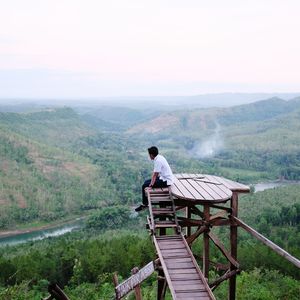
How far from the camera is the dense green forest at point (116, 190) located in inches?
924

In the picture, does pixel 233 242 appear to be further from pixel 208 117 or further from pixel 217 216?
pixel 208 117

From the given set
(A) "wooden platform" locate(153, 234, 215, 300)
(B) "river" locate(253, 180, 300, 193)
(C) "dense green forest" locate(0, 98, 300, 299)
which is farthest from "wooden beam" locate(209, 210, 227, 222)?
(B) "river" locate(253, 180, 300, 193)

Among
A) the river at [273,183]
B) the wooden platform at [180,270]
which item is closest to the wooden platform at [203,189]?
the wooden platform at [180,270]

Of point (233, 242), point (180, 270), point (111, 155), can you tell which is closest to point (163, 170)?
point (233, 242)

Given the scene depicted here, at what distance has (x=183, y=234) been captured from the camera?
257 inches

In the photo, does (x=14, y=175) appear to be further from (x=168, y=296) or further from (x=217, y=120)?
(x=217, y=120)

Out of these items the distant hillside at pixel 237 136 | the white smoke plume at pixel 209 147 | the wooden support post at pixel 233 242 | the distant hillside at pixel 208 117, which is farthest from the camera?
the distant hillside at pixel 208 117

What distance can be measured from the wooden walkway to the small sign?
0.21 meters

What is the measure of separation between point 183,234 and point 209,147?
116 m

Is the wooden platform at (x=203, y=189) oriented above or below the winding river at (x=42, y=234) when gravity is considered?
above

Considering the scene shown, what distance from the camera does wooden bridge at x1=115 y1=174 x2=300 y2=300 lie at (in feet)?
15.5

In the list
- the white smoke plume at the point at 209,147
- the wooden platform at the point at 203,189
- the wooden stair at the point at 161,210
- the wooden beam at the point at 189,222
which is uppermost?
the wooden platform at the point at 203,189

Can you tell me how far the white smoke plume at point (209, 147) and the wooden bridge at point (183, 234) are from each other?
10283cm

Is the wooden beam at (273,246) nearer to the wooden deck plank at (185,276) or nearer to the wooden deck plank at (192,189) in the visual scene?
the wooden deck plank at (192,189)
